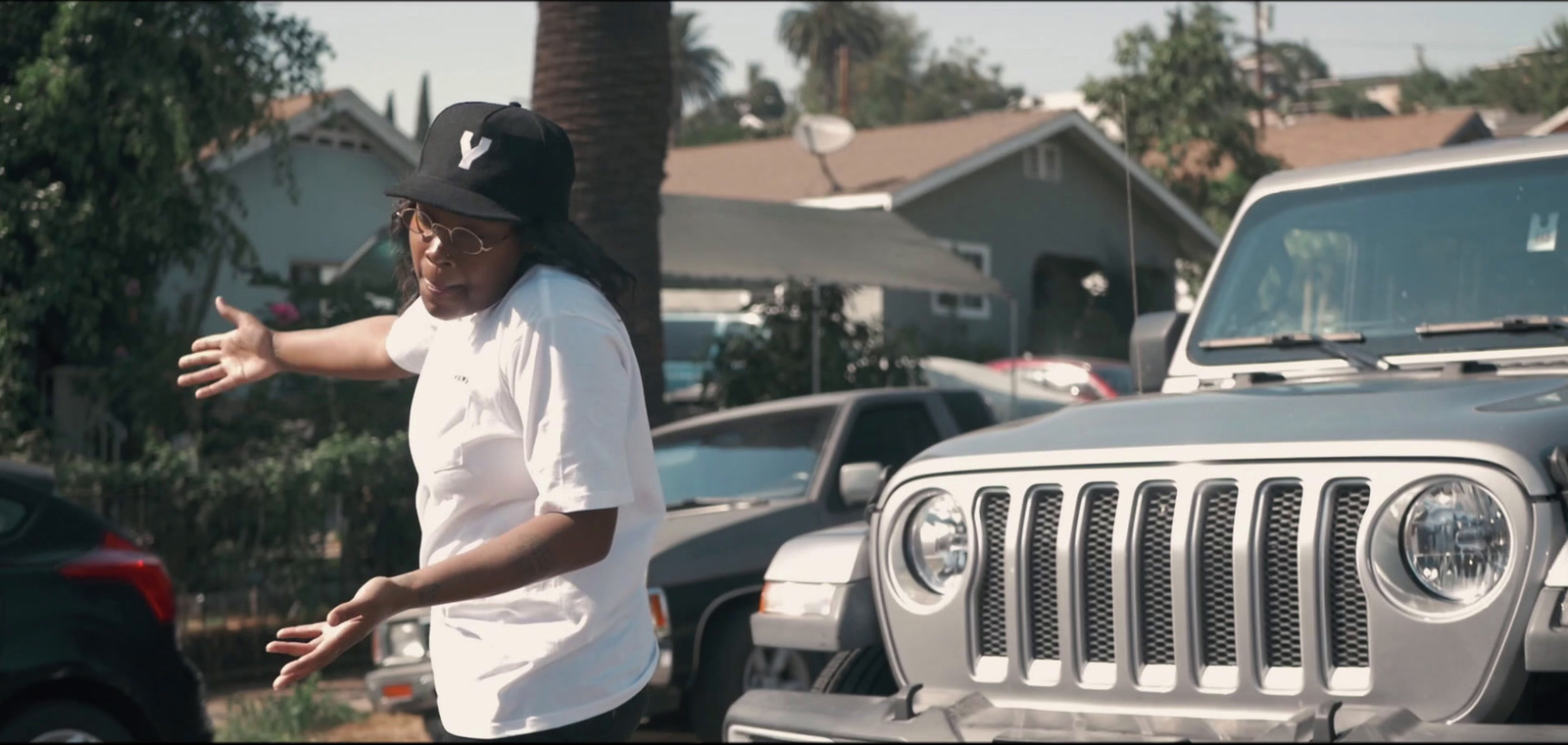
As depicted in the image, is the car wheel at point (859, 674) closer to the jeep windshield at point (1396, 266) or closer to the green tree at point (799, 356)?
the jeep windshield at point (1396, 266)

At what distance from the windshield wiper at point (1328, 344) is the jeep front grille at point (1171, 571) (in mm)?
1053

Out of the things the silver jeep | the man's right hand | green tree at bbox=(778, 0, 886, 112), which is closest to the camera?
the man's right hand

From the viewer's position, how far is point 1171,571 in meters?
4.12

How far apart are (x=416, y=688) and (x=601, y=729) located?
471 cm

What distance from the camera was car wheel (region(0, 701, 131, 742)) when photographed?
236 inches

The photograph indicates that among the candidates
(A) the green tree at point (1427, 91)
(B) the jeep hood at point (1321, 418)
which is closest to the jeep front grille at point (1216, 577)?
(B) the jeep hood at point (1321, 418)

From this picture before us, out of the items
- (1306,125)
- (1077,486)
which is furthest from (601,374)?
(1306,125)

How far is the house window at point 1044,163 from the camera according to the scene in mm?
30688

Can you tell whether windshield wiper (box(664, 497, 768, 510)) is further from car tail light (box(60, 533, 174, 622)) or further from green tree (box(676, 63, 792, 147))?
green tree (box(676, 63, 792, 147))

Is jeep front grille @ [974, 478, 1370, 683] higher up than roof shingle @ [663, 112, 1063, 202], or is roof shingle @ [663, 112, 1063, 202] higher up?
roof shingle @ [663, 112, 1063, 202]

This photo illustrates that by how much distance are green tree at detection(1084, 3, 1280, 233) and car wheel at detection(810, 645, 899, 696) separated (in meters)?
28.4

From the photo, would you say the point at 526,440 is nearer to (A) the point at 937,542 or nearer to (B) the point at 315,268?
(A) the point at 937,542

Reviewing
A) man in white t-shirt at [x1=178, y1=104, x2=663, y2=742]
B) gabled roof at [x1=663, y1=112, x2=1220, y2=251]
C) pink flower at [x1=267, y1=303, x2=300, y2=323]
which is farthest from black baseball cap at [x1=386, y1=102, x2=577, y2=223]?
gabled roof at [x1=663, y1=112, x2=1220, y2=251]

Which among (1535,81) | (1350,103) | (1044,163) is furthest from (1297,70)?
(1044,163)
